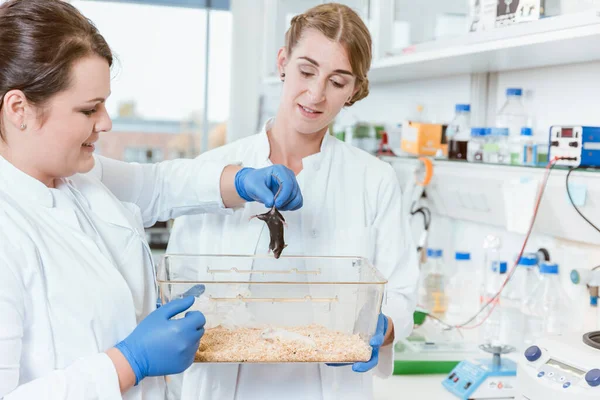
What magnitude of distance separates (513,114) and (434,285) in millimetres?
751

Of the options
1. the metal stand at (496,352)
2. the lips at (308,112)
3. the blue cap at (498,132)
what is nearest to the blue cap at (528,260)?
the metal stand at (496,352)

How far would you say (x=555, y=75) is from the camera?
2051mm

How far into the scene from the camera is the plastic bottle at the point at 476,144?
217 centimetres

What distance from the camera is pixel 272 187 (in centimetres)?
148

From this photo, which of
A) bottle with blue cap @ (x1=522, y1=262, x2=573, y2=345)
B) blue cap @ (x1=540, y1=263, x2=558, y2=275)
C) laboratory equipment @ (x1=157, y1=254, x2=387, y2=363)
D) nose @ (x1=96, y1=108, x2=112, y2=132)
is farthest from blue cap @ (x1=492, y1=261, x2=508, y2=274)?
nose @ (x1=96, y1=108, x2=112, y2=132)

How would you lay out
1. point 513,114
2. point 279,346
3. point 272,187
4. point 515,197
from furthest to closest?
point 513,114
point 515,197
point 272,187
point 279,346

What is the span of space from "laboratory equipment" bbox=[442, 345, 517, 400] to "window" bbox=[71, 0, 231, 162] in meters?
3.61

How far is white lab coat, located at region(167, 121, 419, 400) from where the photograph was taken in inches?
60.0

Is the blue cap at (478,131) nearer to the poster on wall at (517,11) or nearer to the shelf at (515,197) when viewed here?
the shelf at (515,197)

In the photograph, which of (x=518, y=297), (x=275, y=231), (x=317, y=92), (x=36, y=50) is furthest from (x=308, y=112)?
(x=518, y=297)

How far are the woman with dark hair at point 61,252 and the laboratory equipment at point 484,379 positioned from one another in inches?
36.6

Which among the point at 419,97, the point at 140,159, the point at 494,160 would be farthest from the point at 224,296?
the point at 140,159

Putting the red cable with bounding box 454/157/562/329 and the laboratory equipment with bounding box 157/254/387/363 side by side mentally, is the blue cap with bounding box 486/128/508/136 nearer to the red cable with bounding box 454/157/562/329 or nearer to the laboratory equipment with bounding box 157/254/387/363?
the red cable with bounding box 454/157/562/329

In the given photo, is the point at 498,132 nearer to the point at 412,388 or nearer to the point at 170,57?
the point at 412,388
